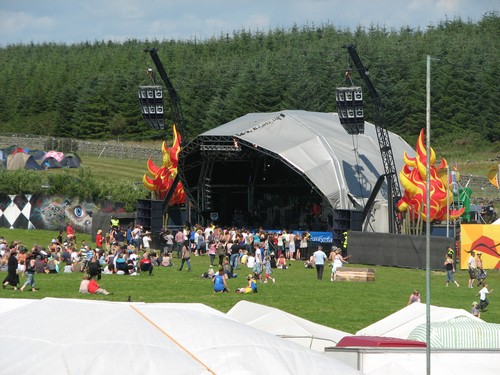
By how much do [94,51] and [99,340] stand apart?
138 m

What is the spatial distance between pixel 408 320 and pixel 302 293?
10.6 metres

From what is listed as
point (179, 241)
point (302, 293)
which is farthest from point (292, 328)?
point (179, 241)

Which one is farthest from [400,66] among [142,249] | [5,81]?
[142,249]

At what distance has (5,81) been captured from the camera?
127 metres

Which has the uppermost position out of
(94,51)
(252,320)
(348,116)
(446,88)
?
(94,51)

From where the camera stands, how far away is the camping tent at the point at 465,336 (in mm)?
18828

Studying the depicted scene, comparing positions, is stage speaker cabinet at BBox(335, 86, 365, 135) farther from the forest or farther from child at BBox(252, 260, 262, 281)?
the forest

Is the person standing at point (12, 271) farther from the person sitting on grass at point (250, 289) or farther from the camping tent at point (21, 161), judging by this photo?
the camping tent at point (21, 161)

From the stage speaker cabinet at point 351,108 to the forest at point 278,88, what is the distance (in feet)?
124

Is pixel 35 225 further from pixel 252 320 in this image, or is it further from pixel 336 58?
pixel 336 58

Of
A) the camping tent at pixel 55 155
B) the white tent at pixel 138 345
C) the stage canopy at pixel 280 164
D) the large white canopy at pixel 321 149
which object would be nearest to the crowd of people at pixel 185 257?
the large white canopy at pixel 321 149

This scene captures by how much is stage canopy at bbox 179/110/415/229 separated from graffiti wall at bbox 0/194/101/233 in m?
5.25

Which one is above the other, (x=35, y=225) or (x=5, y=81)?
A: (x=5, y=81)

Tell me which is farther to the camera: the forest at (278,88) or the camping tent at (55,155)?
the forest at (278,88)
